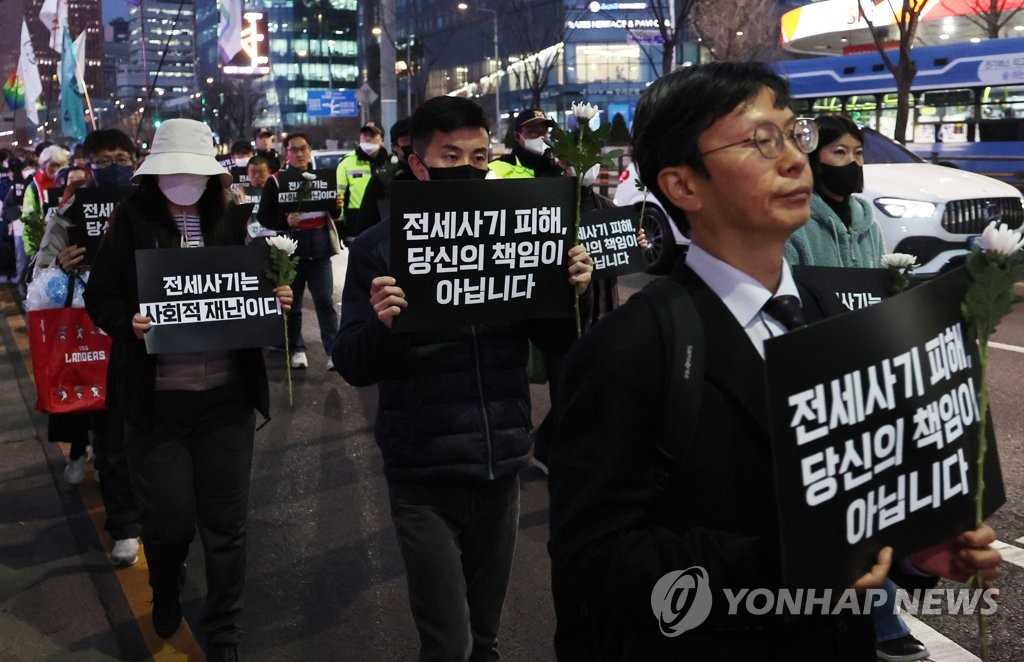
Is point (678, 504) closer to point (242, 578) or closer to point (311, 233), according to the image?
point (242, 578)

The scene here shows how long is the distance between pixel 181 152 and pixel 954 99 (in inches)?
767

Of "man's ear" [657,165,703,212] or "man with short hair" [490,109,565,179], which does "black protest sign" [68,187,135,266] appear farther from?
"man's ear" [657,165,703,212]

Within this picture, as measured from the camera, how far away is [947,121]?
21125 millimetres

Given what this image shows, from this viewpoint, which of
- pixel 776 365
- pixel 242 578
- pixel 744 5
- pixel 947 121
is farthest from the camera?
pixel 744 5

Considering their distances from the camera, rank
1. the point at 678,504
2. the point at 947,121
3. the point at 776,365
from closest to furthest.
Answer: the point at 776,365 → the point at 678,504 → the point at 947,121

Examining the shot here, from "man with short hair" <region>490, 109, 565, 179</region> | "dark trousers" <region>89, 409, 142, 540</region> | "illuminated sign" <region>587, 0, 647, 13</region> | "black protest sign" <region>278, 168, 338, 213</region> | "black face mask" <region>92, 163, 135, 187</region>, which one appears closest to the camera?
"dark trousers" <region>89, 409, 142, 540</region>

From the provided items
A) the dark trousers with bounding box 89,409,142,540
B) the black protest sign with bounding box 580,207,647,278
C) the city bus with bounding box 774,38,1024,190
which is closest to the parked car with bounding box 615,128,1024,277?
the black protest sign with bounding box 580,207,647,278

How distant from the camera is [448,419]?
330 cm

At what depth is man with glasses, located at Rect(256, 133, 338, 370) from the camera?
10.1m

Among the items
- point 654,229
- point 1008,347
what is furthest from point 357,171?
point 1008,347

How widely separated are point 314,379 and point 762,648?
26.8 feet

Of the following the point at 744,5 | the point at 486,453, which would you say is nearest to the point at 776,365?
the point at 486,453

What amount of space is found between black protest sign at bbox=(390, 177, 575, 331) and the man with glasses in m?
6.73

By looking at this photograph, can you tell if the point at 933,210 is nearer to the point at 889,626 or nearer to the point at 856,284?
the point at 889,626
